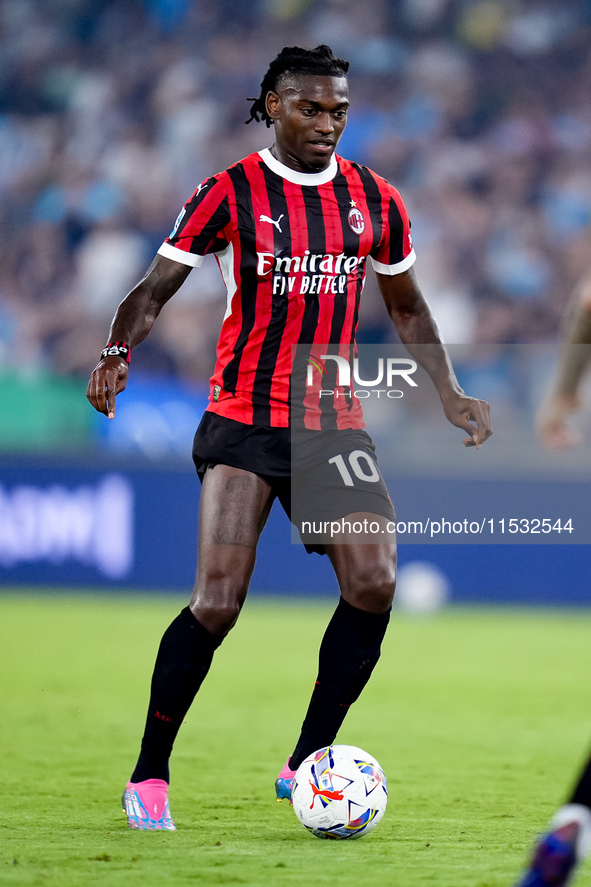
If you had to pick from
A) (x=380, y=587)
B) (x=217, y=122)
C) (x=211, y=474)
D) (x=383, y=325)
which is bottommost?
(x=380, y=587)

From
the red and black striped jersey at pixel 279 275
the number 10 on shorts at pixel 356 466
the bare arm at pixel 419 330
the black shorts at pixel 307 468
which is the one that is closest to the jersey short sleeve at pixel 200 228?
the red and black striped jersey at pixel 279 275

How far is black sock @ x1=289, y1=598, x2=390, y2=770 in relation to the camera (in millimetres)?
3639

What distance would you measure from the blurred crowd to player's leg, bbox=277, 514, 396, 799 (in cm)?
769

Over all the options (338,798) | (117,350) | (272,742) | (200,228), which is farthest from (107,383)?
(272,742)

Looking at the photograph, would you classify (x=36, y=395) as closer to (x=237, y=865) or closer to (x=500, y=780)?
(x=500, y=780)

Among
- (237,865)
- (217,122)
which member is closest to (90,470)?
(217,122)

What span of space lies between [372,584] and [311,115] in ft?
4.82

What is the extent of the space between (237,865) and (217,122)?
11.4 metres

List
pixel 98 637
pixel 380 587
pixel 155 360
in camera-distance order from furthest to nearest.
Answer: pixel 155 360, pixel 98 637, pixel 380 587

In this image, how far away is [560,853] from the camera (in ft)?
6.47

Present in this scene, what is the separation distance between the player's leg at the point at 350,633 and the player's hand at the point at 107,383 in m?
0.79

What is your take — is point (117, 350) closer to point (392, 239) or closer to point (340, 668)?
point (392, 239)

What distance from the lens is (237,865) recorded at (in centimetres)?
294

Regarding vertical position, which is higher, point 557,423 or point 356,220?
point 356,220
